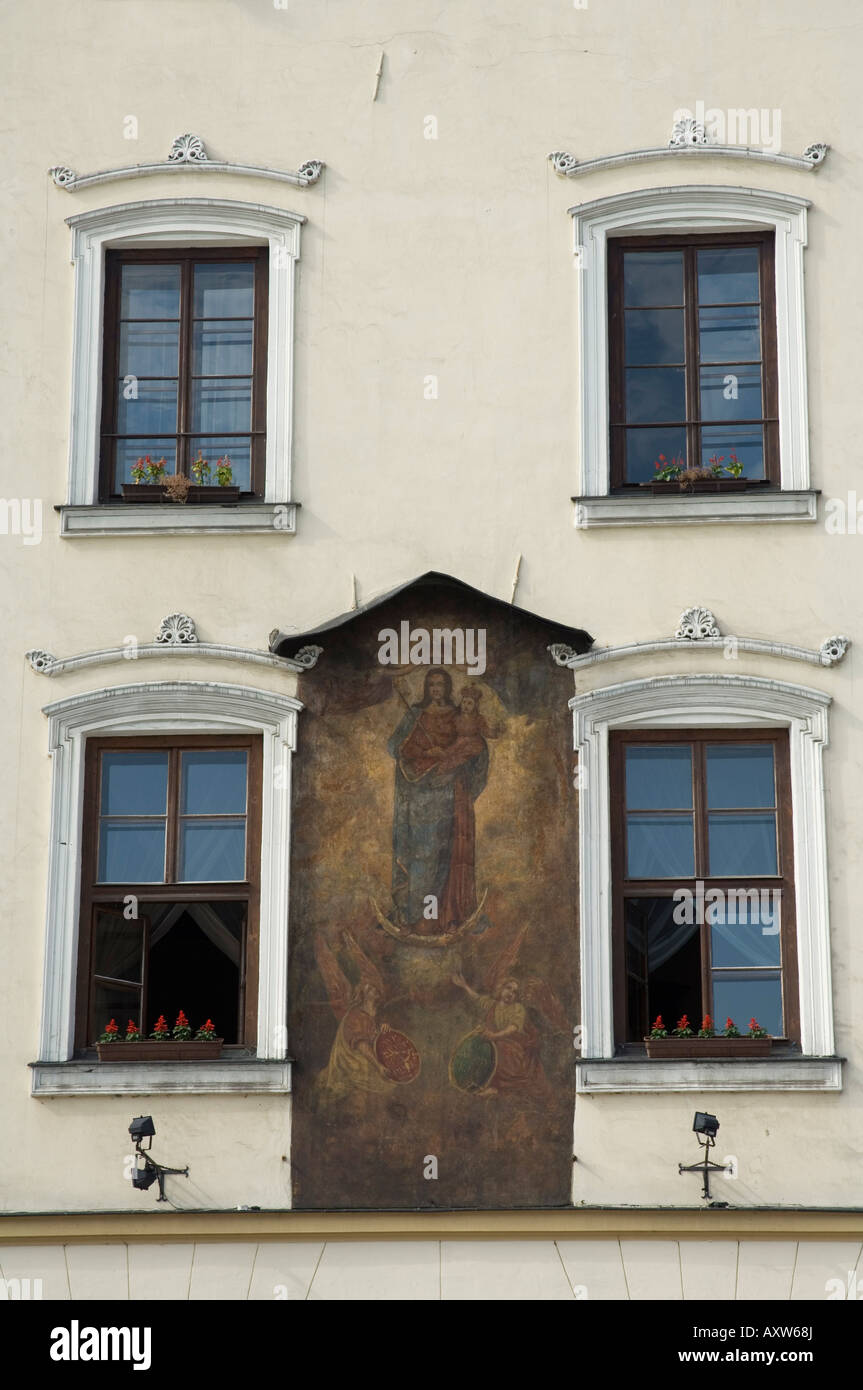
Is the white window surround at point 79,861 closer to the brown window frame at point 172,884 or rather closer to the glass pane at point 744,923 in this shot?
the brown window frame at point 172,884

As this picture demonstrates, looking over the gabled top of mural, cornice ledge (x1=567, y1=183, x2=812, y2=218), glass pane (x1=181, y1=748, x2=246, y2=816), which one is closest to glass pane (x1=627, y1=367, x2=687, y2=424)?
cornice ledge (x1=567, y1=183, x2=812, y2=218)

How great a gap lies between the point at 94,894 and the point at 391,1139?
7.32 feet

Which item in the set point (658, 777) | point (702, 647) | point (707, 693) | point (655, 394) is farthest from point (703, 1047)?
point (655, 394)

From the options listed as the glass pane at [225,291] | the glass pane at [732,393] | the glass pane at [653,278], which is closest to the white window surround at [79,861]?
the glass pane at [225,291]

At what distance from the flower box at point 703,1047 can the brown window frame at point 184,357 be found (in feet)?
13.2

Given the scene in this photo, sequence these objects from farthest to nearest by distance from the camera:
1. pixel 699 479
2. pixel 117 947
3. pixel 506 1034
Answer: pixel 699 479, pixel 117 947, pixel 506 1034

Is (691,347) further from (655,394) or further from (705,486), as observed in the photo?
(705,486)

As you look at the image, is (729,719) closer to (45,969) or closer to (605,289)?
(605,289)

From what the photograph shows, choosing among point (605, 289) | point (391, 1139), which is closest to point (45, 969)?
point (391, 1139)

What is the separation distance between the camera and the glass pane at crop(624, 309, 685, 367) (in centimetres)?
1201

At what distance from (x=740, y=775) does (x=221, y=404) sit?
3.89m

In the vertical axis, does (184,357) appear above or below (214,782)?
above

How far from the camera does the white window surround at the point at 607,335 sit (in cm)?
1152

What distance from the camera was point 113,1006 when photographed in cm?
1123
